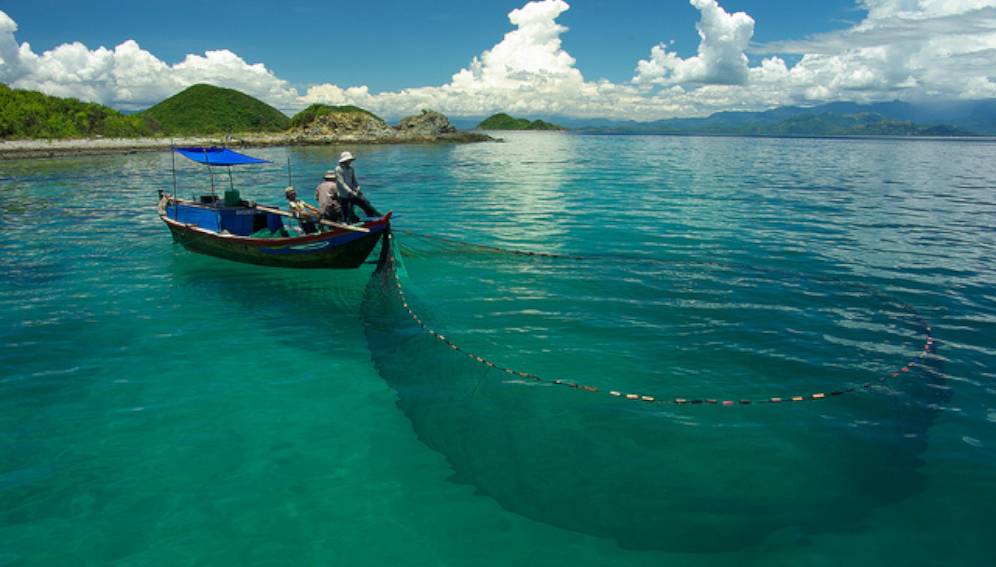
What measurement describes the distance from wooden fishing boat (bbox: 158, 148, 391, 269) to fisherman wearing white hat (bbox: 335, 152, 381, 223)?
50 cm

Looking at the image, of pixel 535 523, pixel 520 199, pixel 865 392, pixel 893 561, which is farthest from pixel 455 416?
pixel 520 199

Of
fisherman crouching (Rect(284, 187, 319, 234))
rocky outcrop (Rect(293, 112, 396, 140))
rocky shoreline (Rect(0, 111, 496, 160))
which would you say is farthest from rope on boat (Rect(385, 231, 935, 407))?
rocky outcrop (Rect(293, 112, 396, 140))

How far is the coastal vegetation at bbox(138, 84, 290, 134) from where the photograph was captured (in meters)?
145

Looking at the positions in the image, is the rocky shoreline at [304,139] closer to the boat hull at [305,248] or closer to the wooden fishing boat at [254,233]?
the wooden fishing boat at [254,233]

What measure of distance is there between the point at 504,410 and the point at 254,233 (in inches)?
493

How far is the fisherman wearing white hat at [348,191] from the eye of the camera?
1487 centimetres

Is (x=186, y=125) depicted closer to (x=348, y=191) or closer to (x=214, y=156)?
(x=214, y=156)

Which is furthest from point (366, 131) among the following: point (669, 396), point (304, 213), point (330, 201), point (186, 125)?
point (669, 396)

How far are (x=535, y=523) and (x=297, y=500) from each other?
116 inches

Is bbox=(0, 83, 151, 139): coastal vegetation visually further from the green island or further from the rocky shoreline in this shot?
the rocky shoreline

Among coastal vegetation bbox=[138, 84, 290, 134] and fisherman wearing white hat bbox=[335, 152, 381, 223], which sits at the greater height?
coastal vegetation bbox=[138, 84, 290, 134]

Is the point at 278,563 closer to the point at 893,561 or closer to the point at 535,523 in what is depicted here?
the point at 535,523

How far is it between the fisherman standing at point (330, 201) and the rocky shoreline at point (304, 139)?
43.1 m

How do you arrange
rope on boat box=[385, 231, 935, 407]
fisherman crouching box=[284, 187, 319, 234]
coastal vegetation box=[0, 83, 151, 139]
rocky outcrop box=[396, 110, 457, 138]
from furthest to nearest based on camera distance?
rocky outcrop box=[396, 110, 457, 138]
coastal vegetation box=[0, 83, 151, 139]
fisherman crouching box=[284, 187, 319, 234]
rope on boat box=[385, 231, 935, 407]
